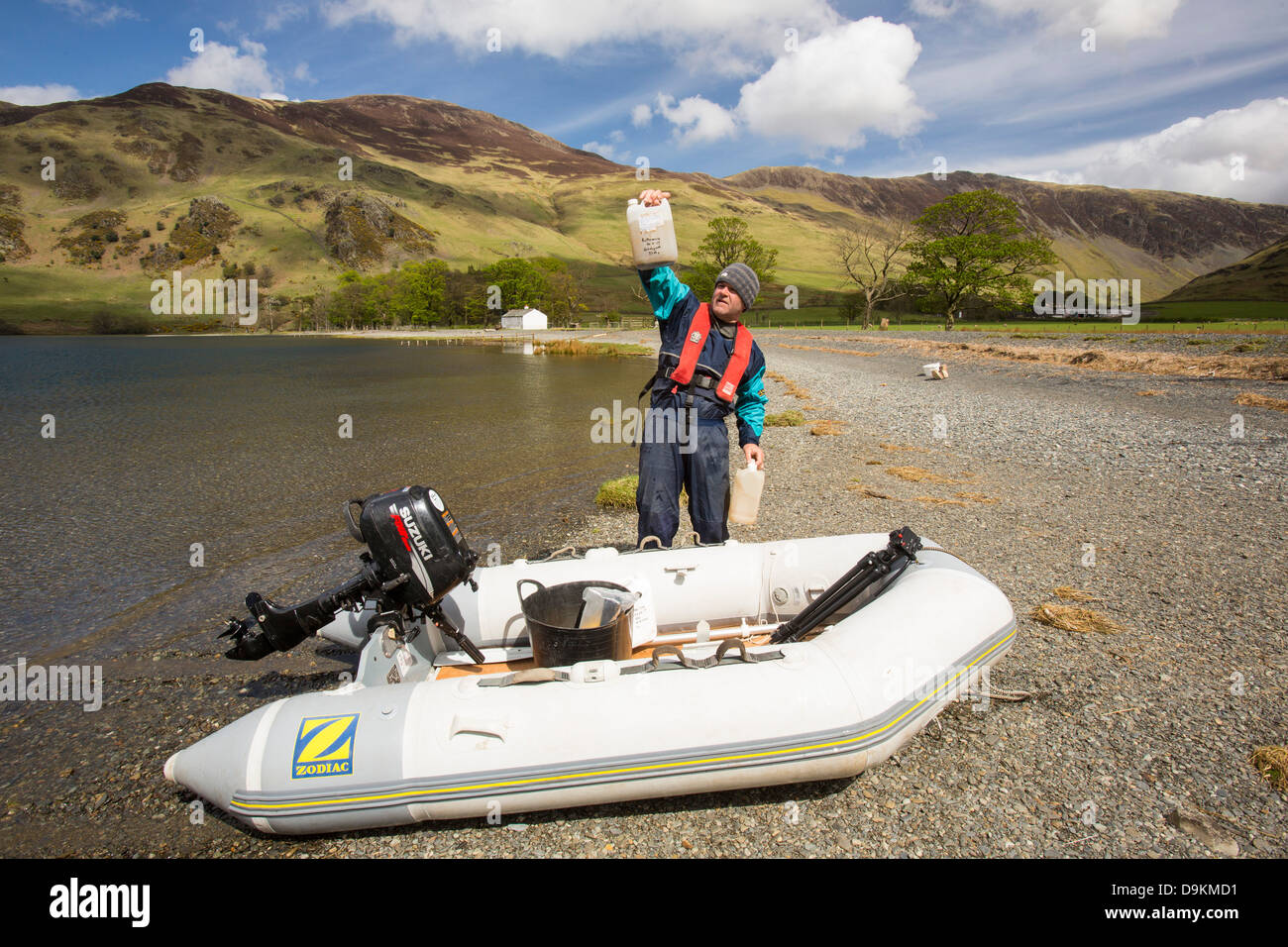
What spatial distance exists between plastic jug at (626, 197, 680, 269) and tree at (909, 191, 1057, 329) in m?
52.5

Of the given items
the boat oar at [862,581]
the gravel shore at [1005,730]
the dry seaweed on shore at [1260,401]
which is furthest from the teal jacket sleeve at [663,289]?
the dry seaweed on shore at [1260,401]

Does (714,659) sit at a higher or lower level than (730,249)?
lower

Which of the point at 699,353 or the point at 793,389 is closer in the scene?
the point at 699,353

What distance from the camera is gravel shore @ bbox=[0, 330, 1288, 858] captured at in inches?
127

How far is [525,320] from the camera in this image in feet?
326

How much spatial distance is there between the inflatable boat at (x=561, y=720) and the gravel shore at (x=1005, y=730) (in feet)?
0.99

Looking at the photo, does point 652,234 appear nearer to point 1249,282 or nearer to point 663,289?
point 663,289

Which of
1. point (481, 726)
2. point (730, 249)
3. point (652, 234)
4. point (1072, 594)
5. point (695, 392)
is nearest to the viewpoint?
point (481, 726)

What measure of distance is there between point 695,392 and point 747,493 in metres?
0.88

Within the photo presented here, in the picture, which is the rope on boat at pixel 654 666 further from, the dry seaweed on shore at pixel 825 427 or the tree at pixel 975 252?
the tree at pixel 975 252

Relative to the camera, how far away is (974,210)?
175 feet

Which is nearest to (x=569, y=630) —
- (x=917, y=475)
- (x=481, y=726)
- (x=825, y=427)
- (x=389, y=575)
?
(x=481, y=726)

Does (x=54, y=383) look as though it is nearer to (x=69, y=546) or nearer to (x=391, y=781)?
(x=69, y=546)
